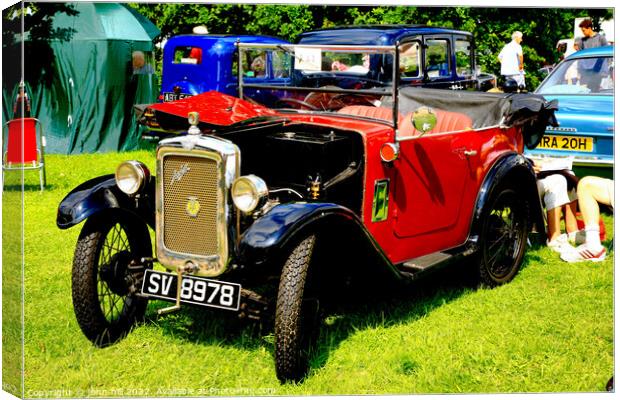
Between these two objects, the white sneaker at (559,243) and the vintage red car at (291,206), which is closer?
the vintage red car at (291,206)

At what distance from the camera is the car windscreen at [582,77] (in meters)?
6.39

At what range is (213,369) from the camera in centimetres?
408

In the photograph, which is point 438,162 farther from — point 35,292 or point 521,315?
point 35,292

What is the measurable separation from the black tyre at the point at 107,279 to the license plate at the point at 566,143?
3.42m

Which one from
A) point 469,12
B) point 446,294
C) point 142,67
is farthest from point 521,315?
point 142,67

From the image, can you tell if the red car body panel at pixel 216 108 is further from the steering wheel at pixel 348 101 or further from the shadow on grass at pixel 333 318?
the shadow on grass at pixel 333 318

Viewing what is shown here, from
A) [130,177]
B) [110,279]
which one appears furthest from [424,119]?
[110,279]

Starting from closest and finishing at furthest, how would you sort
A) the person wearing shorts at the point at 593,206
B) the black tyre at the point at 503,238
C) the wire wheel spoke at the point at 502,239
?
the black tyre at the point at 503,238, the wire wheel spoke at the point at 502,239, the person wearing shorts at the point at 593,206

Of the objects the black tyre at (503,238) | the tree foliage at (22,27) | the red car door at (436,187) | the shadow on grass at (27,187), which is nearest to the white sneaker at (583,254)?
the black tyre at (503,238)

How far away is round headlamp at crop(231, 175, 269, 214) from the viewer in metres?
3.91

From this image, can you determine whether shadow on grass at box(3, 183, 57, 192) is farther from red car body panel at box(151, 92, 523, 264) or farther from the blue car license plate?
the blue car license plate

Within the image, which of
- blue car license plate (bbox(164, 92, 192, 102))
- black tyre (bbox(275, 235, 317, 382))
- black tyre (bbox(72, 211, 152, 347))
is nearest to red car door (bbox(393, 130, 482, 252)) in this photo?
black tyre (bbox(275, 235, 317, 382))

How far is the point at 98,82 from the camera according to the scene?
994cm

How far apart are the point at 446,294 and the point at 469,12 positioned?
1.82 metres
